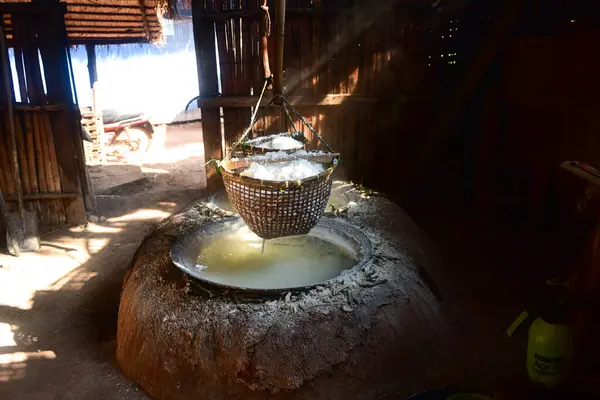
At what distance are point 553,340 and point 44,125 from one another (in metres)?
7.18

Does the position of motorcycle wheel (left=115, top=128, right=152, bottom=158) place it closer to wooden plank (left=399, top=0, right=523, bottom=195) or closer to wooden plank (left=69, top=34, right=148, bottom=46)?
wooden plank (left=69, top=34, right=148, bottom=46)

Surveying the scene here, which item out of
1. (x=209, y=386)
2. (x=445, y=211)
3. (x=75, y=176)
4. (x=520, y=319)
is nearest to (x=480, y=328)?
(x=520, y=319)

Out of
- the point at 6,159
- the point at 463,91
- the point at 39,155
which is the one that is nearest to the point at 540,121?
the point at 463,91

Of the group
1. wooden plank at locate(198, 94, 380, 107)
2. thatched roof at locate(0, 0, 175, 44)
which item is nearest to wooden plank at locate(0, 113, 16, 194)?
wooden plank at locate(198, 94, 380, 107)

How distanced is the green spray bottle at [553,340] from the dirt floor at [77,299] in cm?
259

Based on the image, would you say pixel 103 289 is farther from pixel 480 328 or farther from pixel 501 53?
pixel 501 53

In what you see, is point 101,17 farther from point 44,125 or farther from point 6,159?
point 6,159

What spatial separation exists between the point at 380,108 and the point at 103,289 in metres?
4.29

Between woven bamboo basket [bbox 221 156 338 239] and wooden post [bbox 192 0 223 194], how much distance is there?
3846mm

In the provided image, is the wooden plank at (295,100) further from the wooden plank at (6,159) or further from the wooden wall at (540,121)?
the wooden plank at (6,159)

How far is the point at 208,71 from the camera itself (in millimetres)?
6781

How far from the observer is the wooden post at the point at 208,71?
21.7 feet

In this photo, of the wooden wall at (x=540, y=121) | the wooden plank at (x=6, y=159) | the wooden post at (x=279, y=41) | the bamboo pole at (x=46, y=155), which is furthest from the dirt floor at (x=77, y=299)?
the wooden wall at (x=540, y=121)

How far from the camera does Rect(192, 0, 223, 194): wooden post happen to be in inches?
260
